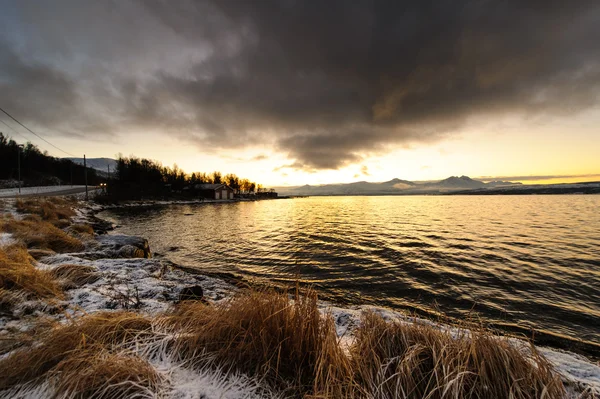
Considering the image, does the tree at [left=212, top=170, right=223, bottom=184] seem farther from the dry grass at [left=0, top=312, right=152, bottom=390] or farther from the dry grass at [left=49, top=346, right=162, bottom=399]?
the dry grass at [left=49, top=346, right=162, bottom=399]

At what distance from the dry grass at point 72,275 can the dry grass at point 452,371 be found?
6768 millimetres

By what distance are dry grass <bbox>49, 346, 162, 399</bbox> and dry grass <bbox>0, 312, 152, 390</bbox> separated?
44mm

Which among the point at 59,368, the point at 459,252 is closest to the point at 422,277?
the point at 459,252

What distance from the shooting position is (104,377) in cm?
204

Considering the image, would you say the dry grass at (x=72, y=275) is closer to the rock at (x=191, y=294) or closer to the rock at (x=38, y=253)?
the rock at (x=38, y=253)

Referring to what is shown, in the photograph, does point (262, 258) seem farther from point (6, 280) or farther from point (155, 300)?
point (6, 280)

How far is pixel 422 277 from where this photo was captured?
9.49m

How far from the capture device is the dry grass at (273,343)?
232cm

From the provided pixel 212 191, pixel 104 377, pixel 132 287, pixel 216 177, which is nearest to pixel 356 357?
pixel 104 377

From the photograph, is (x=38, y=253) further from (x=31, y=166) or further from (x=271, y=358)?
(x=31, y=166)

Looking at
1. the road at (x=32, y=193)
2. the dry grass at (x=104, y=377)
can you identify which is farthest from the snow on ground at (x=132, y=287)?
the road at (x=32, y=193)

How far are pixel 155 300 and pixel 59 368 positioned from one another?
3.41 metres

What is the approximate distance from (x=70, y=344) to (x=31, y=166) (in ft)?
389

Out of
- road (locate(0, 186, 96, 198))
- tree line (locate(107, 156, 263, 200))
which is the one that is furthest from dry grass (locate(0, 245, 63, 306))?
tree line (locate(107, 156, 263, 200))
